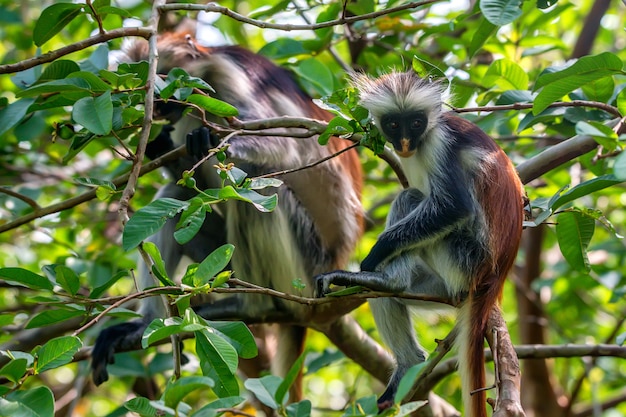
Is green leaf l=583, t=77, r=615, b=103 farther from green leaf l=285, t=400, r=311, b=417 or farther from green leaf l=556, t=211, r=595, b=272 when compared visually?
green leaf l=285, t=400, r=311, b=417

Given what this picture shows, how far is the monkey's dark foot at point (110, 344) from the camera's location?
17.3 feet

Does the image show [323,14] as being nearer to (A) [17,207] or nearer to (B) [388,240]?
(B) [388,240]

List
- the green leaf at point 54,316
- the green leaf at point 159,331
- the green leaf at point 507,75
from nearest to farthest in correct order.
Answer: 1. the green leaf at point 159,331
2. the green leaf at point 54,316
3. the green leaf at point 507,75

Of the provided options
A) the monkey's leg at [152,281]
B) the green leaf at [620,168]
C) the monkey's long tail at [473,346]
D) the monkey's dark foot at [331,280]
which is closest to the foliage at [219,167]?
the green leaf at [620,168]

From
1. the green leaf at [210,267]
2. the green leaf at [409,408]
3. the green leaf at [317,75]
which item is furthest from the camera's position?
the green leaf at [317,75]

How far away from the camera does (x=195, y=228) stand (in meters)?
2.84

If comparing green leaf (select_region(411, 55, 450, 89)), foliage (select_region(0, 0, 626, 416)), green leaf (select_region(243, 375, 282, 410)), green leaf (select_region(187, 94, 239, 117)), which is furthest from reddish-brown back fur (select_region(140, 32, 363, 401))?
green leaf (select_region(243, 375, 282, 410))

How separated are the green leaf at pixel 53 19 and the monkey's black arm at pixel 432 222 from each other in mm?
1821

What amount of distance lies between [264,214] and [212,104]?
2267 millimetres

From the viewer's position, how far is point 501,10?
11.9 feet

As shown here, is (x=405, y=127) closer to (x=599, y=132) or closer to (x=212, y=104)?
(x=212, y=104)

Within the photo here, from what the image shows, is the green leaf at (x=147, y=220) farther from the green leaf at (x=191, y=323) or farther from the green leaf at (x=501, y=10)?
the green leaf at (x=501, y=10)

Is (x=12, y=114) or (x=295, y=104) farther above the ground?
(x=295, y=104)

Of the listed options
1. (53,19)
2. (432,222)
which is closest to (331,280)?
(432,222)
